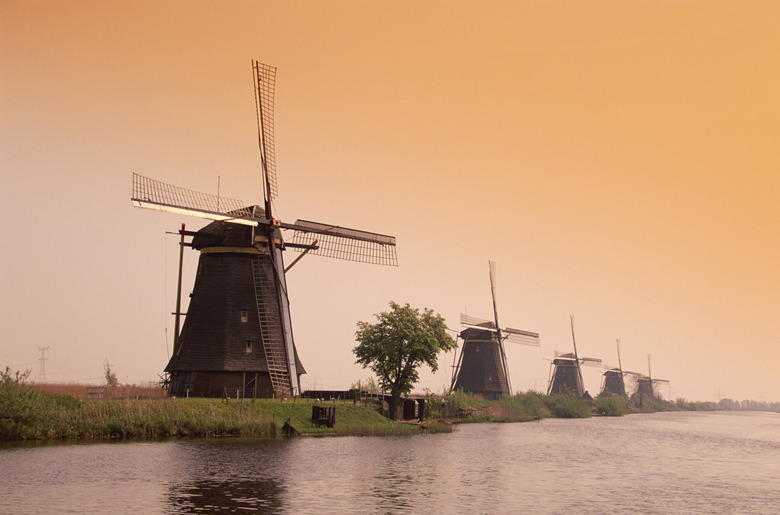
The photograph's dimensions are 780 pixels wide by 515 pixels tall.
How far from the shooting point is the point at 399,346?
5575cm

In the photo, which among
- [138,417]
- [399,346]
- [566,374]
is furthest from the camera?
[566,374]

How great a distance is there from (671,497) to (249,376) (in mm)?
25955

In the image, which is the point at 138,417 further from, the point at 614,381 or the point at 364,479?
the point at 614,381

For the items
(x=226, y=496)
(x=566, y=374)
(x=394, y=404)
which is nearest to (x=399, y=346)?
(x=394, y=404)

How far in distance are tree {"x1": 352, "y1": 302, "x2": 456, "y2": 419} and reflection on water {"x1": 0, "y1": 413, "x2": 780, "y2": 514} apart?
13719mm

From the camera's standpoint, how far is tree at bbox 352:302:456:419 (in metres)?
55.6

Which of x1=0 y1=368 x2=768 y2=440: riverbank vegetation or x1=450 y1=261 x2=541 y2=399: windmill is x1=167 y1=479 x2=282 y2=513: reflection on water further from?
x1=450 y1=261 x2=541 y2=399: windmill

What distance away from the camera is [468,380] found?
301 ft

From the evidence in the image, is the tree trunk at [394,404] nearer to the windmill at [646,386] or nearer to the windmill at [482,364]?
the windmill at [482,364]

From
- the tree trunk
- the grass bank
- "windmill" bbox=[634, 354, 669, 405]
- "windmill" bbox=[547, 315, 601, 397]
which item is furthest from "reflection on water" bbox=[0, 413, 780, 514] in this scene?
"windmill" bbox=[634, 354, 669, 405]

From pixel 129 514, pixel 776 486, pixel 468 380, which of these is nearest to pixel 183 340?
pixel 129 514

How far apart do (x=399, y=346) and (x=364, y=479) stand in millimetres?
28538

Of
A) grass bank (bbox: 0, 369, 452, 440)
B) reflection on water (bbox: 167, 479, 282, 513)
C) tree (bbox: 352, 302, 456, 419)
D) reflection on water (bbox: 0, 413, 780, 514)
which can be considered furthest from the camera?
tree (bbox: 352, 302, 456, 419)

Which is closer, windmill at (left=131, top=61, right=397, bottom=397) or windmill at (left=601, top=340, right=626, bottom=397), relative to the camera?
windmill at (left=131, top=61, right=397, bottom=397)
